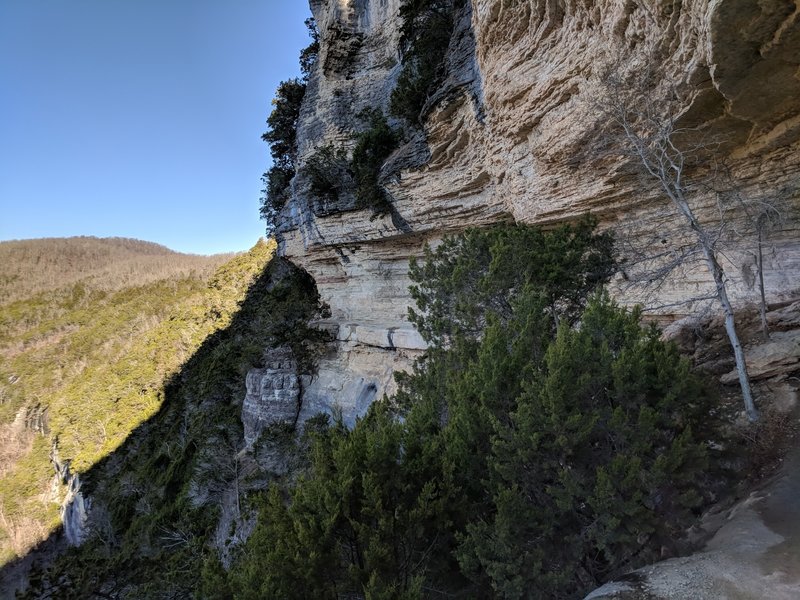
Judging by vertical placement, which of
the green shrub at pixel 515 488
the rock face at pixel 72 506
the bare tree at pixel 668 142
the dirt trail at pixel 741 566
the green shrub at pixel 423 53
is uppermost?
the green shrub at pixel 423 53

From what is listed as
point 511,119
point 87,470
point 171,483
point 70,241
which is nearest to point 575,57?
point 511,119

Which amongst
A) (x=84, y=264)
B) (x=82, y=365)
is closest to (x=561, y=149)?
(x=82, y=365)

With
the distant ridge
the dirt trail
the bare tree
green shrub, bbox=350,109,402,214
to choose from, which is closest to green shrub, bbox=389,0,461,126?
green shrub, bbox=350,109,402,214

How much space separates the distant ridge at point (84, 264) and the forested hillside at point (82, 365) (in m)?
2.44

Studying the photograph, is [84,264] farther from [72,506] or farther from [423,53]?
[423,53]

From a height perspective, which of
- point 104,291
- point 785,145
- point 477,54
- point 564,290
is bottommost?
point 564,290

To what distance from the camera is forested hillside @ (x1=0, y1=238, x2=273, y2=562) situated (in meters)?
29.4

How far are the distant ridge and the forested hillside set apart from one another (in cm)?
244

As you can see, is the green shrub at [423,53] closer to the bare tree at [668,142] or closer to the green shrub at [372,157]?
the green shrub at [372,157]

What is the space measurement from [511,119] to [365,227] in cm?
778

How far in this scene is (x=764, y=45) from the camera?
14.8 feet

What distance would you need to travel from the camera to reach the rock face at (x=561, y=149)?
5.32 meters

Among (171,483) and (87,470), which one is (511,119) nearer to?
(171,483)

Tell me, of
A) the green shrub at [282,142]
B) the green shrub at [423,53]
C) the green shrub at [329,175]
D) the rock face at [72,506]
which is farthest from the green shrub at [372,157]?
the rock face at [72,506]
